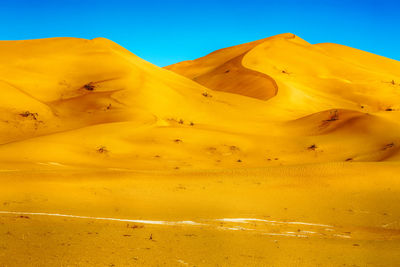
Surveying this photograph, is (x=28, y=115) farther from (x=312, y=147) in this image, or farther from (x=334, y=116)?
(x=334, y=116)

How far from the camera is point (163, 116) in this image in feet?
79.2

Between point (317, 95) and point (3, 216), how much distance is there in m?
33.4

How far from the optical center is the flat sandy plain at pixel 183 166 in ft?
22.4

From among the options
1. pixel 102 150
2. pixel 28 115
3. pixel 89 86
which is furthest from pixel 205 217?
pixel 89 86

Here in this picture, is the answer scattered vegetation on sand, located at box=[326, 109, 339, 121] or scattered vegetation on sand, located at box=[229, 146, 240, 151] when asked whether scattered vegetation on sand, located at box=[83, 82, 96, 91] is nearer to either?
scattered vegetation on sand, located at box=[229, 146, 240, 151]

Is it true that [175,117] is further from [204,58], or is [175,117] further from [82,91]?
[204,58]

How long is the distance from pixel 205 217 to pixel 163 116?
15781 mm

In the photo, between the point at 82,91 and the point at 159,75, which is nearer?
the point at 82,91

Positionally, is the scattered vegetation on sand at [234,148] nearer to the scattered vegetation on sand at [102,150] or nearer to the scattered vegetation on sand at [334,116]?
the scattered vegetation on sand at [102,150]

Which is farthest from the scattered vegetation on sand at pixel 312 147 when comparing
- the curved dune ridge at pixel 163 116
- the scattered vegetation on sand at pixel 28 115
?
the scattered vegetation on sand at pixel 28 115

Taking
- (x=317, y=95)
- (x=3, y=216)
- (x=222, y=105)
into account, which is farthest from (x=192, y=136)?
(x=317, y=95)

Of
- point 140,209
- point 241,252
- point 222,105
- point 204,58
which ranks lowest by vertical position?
point 241,252

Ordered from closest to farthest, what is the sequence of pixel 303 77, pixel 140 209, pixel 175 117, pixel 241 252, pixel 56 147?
pixel 241 252 → pixel 140 209 → pixel 56 147 → pixel 175 117 → pixel 303 77

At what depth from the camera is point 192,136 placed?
20.4 metres
